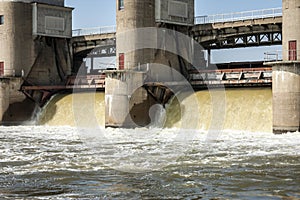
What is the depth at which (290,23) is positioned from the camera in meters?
30.6

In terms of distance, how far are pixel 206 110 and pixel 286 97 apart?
6.00 meters

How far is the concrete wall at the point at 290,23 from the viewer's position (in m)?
30.4

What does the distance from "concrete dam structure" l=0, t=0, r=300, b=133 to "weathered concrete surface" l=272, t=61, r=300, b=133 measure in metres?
0.05

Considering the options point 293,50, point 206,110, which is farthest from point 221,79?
point 293,50

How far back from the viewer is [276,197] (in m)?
14.2

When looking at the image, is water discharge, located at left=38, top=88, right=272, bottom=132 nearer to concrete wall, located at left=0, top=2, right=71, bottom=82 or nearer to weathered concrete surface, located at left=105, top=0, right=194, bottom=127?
weathered concrete surface, located at left=105, top=0, right=194, bottom=127

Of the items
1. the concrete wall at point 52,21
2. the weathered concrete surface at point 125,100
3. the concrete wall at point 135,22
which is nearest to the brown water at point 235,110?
the weathered concrete surface at point 125,100

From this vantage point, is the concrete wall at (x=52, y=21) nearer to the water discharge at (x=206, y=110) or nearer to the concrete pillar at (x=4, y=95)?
the concrete pillar at (x=4, y=95)

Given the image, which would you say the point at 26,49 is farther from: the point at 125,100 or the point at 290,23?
the point at 290,23

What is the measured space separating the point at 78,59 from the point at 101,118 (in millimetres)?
13021

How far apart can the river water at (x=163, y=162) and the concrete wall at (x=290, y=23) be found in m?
3.51

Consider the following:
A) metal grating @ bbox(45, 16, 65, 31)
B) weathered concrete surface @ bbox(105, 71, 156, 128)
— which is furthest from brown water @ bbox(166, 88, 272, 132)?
metal grating @ bbox(45, 16, 65, 31)

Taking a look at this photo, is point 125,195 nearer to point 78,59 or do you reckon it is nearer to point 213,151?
point 213,151

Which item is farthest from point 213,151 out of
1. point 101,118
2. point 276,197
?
point 101,118
